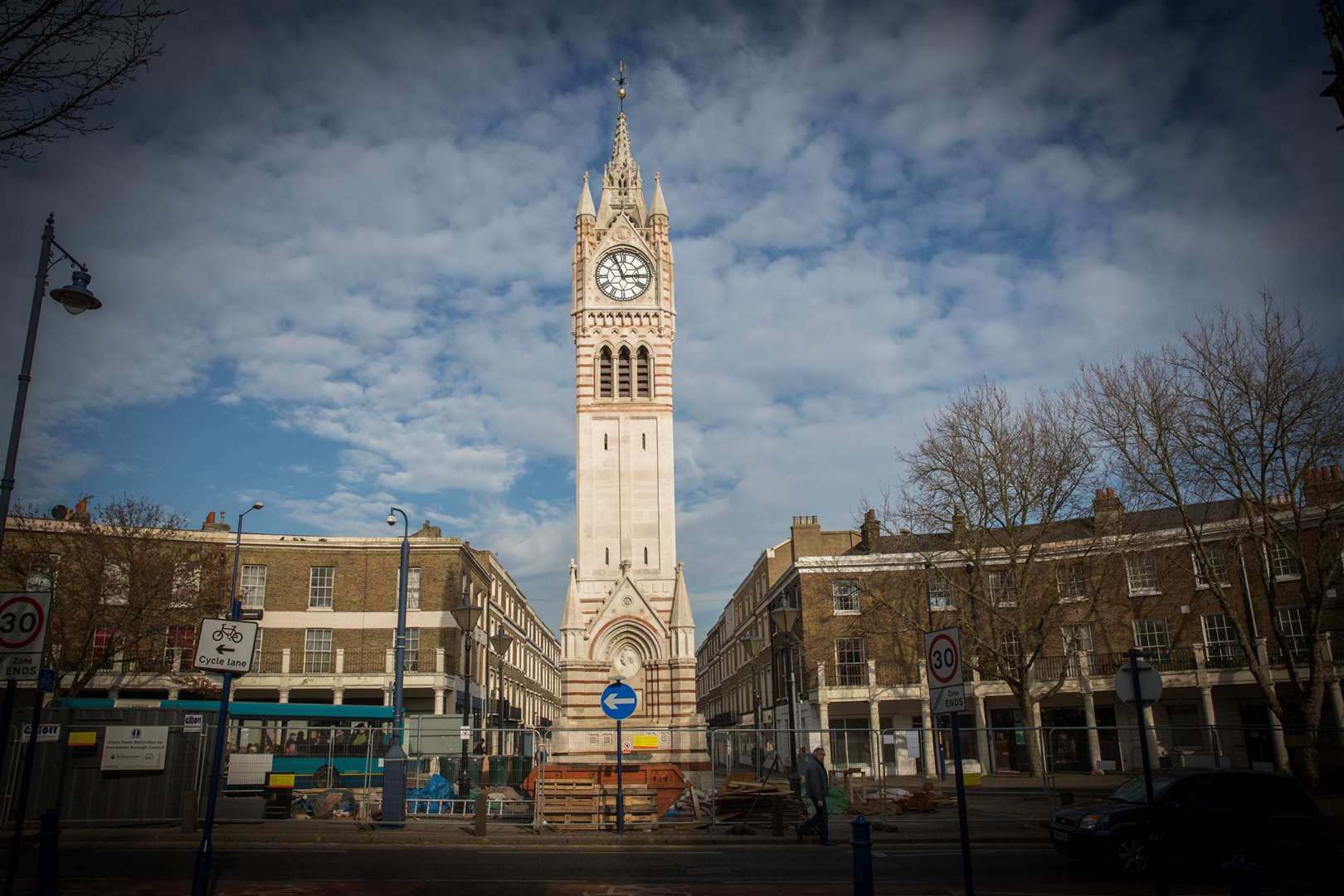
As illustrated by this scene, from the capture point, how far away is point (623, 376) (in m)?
43.0

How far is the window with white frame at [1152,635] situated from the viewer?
41.2 metres

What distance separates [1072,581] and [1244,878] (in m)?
33.4

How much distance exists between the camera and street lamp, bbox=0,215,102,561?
39.2ft

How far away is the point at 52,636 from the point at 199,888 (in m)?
32.3

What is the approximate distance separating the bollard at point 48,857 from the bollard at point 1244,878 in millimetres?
12637

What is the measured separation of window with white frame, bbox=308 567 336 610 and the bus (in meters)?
10.1

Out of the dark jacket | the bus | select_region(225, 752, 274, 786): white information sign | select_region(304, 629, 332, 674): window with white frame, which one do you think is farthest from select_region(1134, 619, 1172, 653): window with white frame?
select_region(304, 629, 332, 674): window with white frame

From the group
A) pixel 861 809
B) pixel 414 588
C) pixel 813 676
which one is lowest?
pixel 861 809

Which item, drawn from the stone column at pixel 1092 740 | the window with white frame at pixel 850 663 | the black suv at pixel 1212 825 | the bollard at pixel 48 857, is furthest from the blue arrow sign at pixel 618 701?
the window with white frame at pixel 850 663

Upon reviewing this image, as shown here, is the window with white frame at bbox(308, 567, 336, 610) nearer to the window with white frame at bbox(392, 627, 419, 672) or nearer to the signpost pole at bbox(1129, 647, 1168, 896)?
the window with white frame at bbox(392, 627, 419, 672)

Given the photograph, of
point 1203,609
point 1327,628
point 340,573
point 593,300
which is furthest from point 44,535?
point 1327,628

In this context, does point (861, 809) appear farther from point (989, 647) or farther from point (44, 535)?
point (44, 535)

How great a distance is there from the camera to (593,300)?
43.6 m

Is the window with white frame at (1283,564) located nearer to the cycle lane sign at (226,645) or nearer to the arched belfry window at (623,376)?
the arched belfry window at (623,376)
